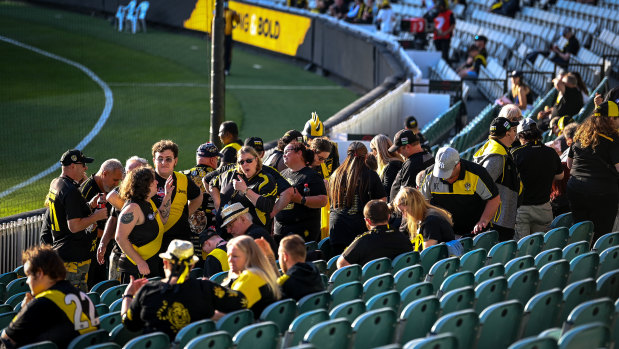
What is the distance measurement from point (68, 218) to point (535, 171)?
14.2ft

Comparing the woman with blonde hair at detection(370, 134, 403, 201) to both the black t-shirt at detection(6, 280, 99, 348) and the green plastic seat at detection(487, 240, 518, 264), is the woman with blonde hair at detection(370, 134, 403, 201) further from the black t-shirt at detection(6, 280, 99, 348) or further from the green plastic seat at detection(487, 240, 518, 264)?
the black t-shirt at detection(6, 280, 99, 348)

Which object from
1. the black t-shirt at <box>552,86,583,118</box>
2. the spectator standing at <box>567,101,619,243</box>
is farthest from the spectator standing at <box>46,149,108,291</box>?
the black t-shirt at <box>552,86,583,118</box>

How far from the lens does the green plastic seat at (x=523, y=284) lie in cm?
601

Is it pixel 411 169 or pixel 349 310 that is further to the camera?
pixel 411 169

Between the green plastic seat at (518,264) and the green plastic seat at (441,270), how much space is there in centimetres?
40

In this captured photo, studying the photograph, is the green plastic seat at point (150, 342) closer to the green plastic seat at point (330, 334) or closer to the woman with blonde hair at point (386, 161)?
the green plastic seat at point (330, 334)

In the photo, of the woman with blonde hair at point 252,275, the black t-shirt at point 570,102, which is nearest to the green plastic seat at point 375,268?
the woman with blonde hair at point 252,275

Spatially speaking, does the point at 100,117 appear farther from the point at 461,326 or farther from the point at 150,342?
the point at 461,326

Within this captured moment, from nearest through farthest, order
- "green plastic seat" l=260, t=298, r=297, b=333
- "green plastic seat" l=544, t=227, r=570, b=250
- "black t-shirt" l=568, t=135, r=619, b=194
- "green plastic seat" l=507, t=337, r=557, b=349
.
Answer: "green plastic seat" l=507, t=337, r=557, b=349 < "green plastic seat" l=260, t=298, r=297, b=333 < "green plastic seat" l=544, t=227, r=570, b=250 < "black t-shirt" l=568, t=135, r=619, b=194

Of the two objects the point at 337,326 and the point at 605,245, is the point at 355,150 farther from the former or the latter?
the point at 337,326

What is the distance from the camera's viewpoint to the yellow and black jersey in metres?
7.88

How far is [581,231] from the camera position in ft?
25.8

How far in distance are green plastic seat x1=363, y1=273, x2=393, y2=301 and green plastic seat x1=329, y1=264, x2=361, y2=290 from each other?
16.8 inches

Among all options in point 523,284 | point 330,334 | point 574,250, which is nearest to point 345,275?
point 523,284
